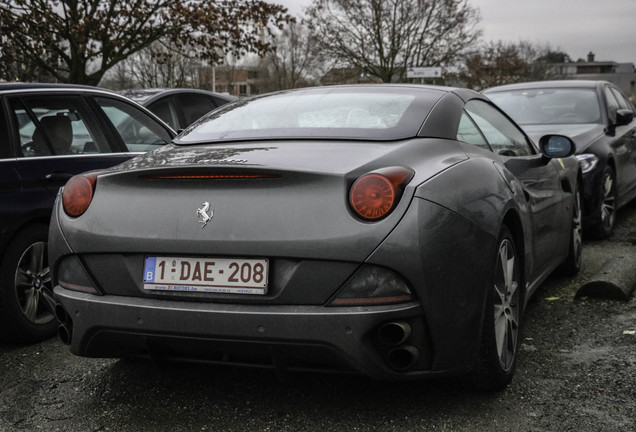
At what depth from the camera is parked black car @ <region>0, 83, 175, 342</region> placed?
4297 millimetres

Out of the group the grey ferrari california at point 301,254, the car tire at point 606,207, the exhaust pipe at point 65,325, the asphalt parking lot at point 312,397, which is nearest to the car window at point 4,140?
the asphalt parking lot at point 312,397

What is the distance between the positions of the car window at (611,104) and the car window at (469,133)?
4962 millimetres

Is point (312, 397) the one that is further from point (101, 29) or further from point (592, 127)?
point (101, 29)

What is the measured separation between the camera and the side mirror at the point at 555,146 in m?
4.77

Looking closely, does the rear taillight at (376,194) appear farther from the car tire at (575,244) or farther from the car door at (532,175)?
the car tire at (575,244)

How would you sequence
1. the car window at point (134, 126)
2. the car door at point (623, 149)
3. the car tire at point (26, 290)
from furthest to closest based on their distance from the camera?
the car door at point (623, 149) → the car window at point (134, 126) → the car tire at point (26, 290)

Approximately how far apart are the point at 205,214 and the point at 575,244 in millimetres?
3540

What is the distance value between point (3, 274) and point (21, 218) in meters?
0.32

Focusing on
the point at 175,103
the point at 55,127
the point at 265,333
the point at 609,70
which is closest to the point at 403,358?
the point at 265,333

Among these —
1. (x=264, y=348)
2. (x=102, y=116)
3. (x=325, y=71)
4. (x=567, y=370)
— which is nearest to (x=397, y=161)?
(x=264, y=348)

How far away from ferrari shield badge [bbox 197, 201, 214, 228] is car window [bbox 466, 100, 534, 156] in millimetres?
1635

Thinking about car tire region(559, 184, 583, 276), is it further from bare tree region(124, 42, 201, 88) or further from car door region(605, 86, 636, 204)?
bare tree region(124, 42, 201, 88)

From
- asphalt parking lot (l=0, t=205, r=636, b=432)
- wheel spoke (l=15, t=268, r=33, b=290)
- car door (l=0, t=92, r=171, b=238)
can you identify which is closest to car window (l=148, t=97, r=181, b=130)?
car door (l=0, t=92, r=171, b=238)

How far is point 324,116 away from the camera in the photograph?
3645 mm
